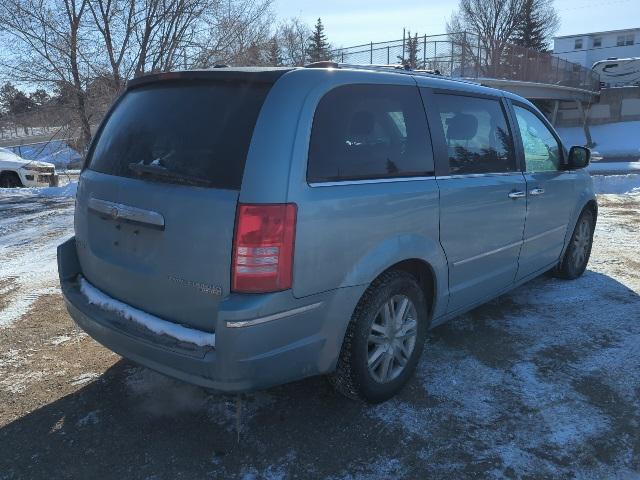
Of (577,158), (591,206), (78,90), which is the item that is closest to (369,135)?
(577,158)

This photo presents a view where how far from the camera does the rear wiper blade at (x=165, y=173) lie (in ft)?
8.10

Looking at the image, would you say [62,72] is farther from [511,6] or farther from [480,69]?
[511,6]

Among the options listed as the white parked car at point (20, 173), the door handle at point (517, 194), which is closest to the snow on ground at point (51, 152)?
the white parked car at point (20, 173)

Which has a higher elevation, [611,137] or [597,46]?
[597,46]

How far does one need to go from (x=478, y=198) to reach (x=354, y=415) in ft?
5.19

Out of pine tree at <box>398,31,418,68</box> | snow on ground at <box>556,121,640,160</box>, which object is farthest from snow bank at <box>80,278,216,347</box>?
snow on ground at <box>556,121,640,160</box>

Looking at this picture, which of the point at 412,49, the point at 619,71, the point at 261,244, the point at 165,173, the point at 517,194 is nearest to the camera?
the point at 261,244

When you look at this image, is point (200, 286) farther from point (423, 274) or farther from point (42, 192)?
point (42, 192)

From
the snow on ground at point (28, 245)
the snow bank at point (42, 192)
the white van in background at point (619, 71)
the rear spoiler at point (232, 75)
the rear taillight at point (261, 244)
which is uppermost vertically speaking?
the white van in background at point (619, 71)

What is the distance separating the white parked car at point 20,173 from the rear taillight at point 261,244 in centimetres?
1469

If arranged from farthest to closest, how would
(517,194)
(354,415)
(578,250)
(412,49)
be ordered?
(412,49) < (578,250) < (517,194) < (354,415)

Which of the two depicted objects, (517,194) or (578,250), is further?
(578,250)

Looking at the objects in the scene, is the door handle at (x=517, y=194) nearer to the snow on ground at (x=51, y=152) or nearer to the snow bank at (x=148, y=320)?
the snow bank at (x=148, y=320)

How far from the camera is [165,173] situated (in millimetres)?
2584
